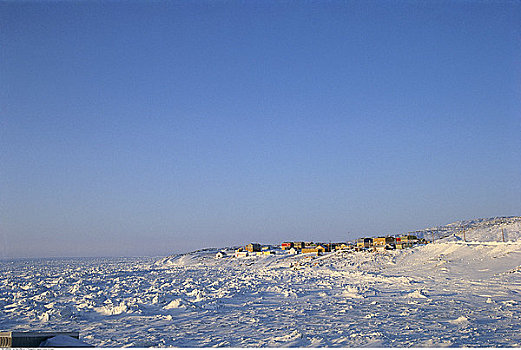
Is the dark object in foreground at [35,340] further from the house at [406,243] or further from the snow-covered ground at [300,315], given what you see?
the house at [406,243]

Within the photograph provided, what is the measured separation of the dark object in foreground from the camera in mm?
4020

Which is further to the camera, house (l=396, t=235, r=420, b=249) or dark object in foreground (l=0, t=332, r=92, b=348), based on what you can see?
house (l=396, t=235, r=420, b=249)

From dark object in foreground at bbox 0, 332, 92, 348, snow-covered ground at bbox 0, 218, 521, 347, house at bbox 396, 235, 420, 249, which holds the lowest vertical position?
house at bbox 396, 235, 420, 249

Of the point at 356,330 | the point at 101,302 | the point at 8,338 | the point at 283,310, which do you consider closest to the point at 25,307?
the point at 101,302

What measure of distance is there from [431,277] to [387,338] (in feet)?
38.3

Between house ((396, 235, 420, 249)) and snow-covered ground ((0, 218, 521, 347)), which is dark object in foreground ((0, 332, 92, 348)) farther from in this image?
house ((396, 235, 420, 249))

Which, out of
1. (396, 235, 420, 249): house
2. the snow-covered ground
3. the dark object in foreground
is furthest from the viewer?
(396, 235, 420, 249): house

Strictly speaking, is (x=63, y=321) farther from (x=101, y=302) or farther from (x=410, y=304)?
(x=410, y=304)

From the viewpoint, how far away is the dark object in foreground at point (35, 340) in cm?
402

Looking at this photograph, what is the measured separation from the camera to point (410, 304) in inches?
421

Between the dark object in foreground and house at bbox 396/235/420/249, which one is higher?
the dark object in foreground

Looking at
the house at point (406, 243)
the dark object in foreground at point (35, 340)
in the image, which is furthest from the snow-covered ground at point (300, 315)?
the house at point (406, 243)

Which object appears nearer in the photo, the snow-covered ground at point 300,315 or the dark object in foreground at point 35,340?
the dark object in foreground at point 35,340

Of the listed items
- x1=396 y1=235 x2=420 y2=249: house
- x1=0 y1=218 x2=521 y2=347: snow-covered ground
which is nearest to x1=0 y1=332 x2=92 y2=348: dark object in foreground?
x1=0 y1=218 x2=521 y2=347: snow-covered ground
